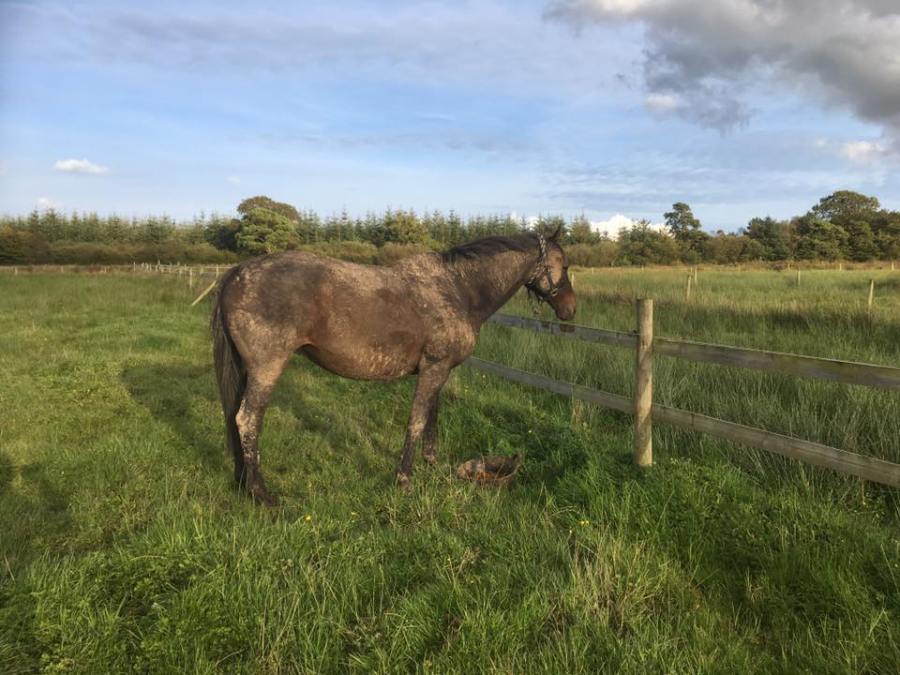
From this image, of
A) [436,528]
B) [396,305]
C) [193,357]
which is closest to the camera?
[436,528]

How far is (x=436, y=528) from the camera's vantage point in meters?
3.22

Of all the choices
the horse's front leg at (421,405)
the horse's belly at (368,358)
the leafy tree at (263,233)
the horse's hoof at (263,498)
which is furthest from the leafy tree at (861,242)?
the horse's hoof at (263,498)

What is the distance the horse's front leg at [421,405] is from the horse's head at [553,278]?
1.42 m

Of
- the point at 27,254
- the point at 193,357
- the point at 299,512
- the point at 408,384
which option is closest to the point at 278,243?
the point at 27,254

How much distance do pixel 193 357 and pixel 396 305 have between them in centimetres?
685

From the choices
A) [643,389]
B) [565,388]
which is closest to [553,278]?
[565,388]

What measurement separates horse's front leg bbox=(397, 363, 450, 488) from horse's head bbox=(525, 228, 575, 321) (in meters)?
1.42

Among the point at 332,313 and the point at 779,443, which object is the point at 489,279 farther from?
the point at 779,443

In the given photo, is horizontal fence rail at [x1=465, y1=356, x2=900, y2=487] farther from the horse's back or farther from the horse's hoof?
the horse's hoof

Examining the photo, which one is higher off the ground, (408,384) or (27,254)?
(27,254)

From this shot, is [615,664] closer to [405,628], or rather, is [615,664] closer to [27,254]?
[405,628]

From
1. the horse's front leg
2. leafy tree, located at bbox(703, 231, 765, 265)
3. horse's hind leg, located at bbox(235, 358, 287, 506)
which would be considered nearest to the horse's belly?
the horse's front leg

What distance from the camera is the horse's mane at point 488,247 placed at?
4781 millimetres

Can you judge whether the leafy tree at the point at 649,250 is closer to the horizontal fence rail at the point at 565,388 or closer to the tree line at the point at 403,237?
the tree line at the point at 403,237
